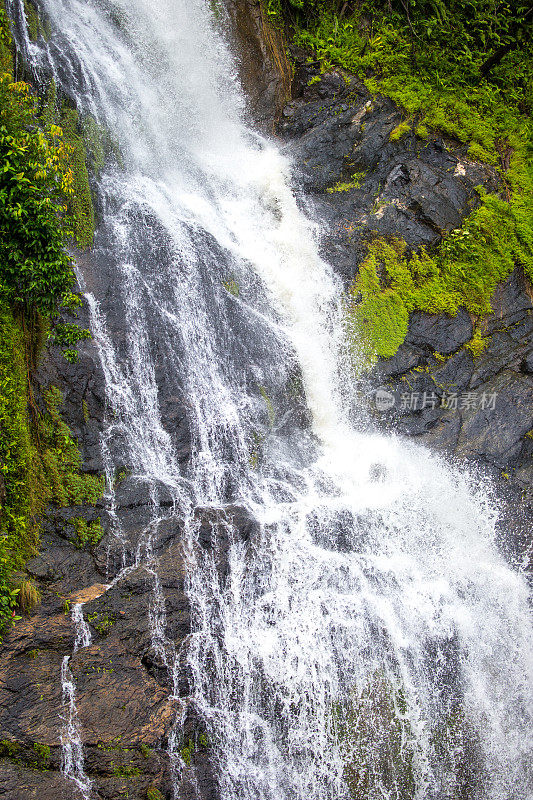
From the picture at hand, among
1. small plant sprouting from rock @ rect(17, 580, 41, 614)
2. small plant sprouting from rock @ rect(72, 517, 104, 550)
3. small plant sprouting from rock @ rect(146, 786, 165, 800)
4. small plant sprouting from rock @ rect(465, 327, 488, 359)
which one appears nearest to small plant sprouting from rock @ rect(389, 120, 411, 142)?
small plant sprouting from rock @ rect(465, 327, 488, 359)

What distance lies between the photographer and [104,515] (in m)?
6.71

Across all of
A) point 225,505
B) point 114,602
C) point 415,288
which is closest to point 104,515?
point 114,602

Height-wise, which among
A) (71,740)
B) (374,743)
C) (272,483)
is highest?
(272,483)

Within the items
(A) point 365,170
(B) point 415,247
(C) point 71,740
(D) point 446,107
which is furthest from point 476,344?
(C) point 71,740

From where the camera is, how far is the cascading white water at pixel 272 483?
6.11m

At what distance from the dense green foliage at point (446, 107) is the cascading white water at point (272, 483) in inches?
44.4

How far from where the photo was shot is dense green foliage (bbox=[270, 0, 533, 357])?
927cm

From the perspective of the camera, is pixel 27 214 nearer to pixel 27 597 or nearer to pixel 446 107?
pixel 27 597

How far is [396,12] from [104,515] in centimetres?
1151

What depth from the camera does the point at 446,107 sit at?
10422mm

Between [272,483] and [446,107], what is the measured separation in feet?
27.4

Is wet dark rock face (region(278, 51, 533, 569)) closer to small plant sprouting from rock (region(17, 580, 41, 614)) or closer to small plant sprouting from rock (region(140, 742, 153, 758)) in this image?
small plant sprouting from rock (region(140, 742, 153, 758))

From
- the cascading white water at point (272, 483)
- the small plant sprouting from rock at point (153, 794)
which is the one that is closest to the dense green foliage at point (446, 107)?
the cascading white water at point (272, 483)

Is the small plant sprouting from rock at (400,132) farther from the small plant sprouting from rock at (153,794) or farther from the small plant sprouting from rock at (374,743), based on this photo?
the small plant sprouting from rock at (153,794)
